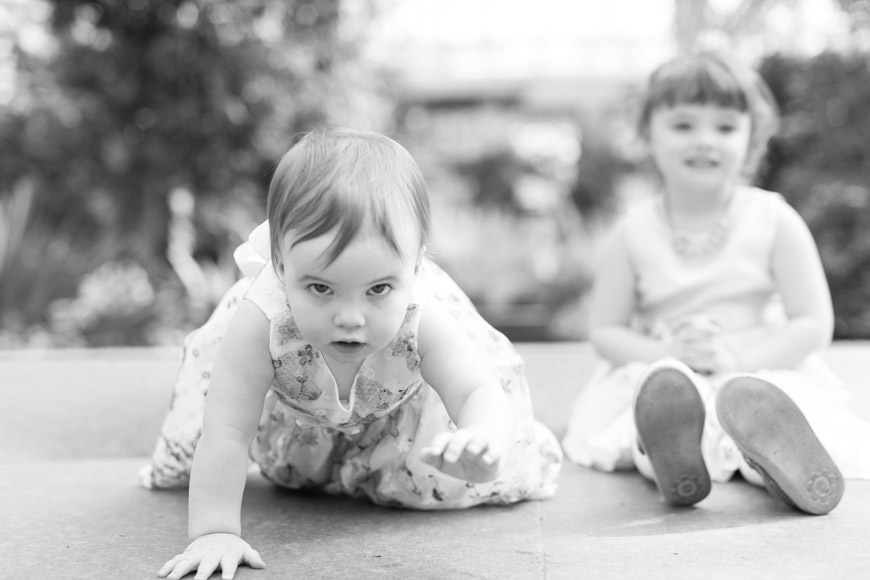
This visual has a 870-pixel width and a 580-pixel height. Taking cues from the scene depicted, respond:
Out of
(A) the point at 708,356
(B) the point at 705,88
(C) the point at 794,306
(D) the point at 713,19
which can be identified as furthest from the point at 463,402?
(D) the point at 713,19

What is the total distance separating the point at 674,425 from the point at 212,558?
0.98 meters

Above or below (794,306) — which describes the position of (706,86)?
above

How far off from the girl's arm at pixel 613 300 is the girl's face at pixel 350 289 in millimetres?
1176

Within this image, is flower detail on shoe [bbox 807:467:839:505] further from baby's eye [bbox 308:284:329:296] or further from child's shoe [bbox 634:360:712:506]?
baby's eye [bbox 308:284:329:296]

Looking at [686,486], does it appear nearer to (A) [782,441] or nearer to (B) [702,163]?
(A) [782,441]

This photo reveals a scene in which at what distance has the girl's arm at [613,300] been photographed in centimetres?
270

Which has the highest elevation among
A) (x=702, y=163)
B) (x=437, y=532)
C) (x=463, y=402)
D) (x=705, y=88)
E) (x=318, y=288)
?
(x=705, y=88)

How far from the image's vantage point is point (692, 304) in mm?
2699

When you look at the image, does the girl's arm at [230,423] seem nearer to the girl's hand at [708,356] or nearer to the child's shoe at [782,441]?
the child's shoe at [782,441]

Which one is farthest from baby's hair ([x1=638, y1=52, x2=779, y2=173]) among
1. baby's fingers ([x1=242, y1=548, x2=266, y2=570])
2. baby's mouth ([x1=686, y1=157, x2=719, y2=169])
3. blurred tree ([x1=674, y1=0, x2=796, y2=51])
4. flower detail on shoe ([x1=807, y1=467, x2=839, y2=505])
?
blurred tree ([x1=674, y1=0, x2=796, y2=51])

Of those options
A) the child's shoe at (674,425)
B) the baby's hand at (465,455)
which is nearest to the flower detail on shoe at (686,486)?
the child's shoe at (674,425)

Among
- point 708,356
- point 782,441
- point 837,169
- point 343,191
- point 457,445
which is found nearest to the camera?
point 457,445

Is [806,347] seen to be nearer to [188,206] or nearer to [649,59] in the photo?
[188,206]

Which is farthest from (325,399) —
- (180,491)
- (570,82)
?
(570,82)
